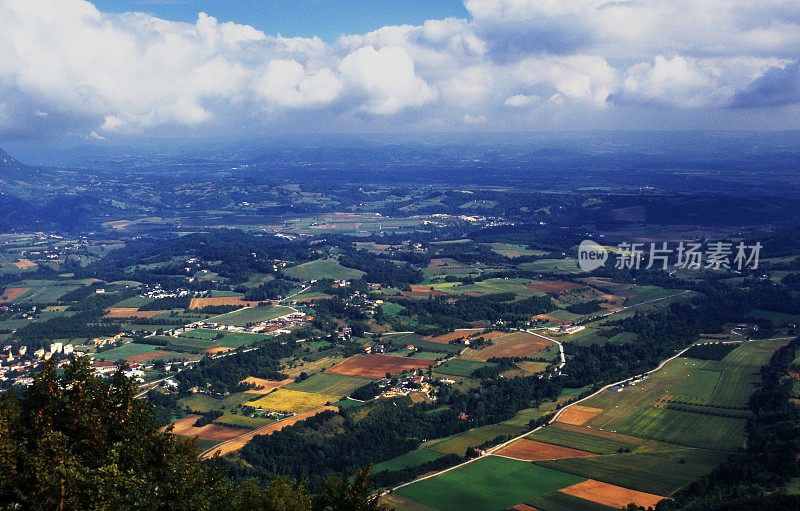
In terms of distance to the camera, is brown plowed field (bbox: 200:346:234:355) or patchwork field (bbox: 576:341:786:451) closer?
patchwork field (bbox: 576:341:786:451)

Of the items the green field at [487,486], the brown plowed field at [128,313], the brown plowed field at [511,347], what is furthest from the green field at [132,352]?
the green field at [487,486]

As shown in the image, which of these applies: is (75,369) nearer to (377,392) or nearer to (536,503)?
(536,503)

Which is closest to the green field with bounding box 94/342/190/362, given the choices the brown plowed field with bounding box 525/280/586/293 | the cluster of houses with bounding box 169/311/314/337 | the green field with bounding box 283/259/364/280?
the cluster of houses with bounding box 169/311/314/337

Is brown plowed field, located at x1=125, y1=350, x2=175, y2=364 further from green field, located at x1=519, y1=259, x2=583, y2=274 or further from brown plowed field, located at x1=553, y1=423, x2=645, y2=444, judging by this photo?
green field, located at x1=519, y1=259, x2=583, y2=274

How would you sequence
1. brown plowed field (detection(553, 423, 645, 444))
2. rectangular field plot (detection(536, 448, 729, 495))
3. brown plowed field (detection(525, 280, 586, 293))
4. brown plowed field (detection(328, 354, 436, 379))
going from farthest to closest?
brown plowed field (detection(525, 280, 586, 293)), brown plowed field (detection(328, 354, 436, 379)), brown plowed field (detection(553, 423, 645, 444)), rectangular field plot (detection(536, 448, 729, 495))

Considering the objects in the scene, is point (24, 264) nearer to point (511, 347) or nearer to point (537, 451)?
point (511, 347)

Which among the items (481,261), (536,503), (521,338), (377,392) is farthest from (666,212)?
(536,503)

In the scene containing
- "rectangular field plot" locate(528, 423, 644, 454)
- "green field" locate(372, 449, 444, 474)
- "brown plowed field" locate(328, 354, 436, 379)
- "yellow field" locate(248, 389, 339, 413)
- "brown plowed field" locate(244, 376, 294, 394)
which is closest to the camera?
"green field" locate(372, 449, 444, 474)
